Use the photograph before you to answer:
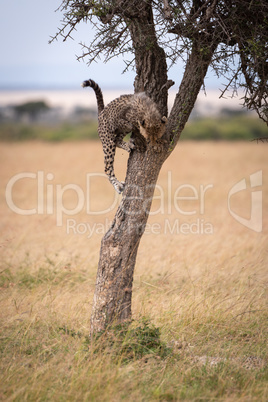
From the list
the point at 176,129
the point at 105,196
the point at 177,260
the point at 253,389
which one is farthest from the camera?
the point at 105,196

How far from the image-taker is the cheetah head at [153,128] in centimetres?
378

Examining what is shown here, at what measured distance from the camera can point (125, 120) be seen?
4266mm

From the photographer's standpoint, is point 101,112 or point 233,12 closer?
point 233,12

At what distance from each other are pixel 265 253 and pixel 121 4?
4.47 m

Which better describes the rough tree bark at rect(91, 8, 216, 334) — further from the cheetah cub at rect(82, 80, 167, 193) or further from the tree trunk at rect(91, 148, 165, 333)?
the cheetah cub at rect(82, 80, 167, 193)

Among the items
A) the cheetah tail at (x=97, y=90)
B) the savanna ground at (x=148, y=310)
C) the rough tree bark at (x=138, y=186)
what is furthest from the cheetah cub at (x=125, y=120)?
the savanna ground at (x=148, y=310)

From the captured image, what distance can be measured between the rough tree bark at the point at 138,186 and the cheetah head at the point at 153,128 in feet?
0.44

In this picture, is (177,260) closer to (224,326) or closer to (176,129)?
(224,326)

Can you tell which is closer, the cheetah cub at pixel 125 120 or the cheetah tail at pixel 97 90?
the cheetah cub at pixel 125 120

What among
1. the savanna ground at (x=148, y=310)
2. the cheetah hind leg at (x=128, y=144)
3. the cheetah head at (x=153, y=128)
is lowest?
the savanna ground at (x=148, y=310)

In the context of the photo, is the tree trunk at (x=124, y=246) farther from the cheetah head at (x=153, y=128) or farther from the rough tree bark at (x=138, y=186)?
the cheetah head at (x=153, y=128)

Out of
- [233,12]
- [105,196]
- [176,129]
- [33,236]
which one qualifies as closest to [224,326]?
[176,129]

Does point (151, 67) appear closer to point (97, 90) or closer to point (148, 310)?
point (97, 90)

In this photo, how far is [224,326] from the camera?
411 centimetres
